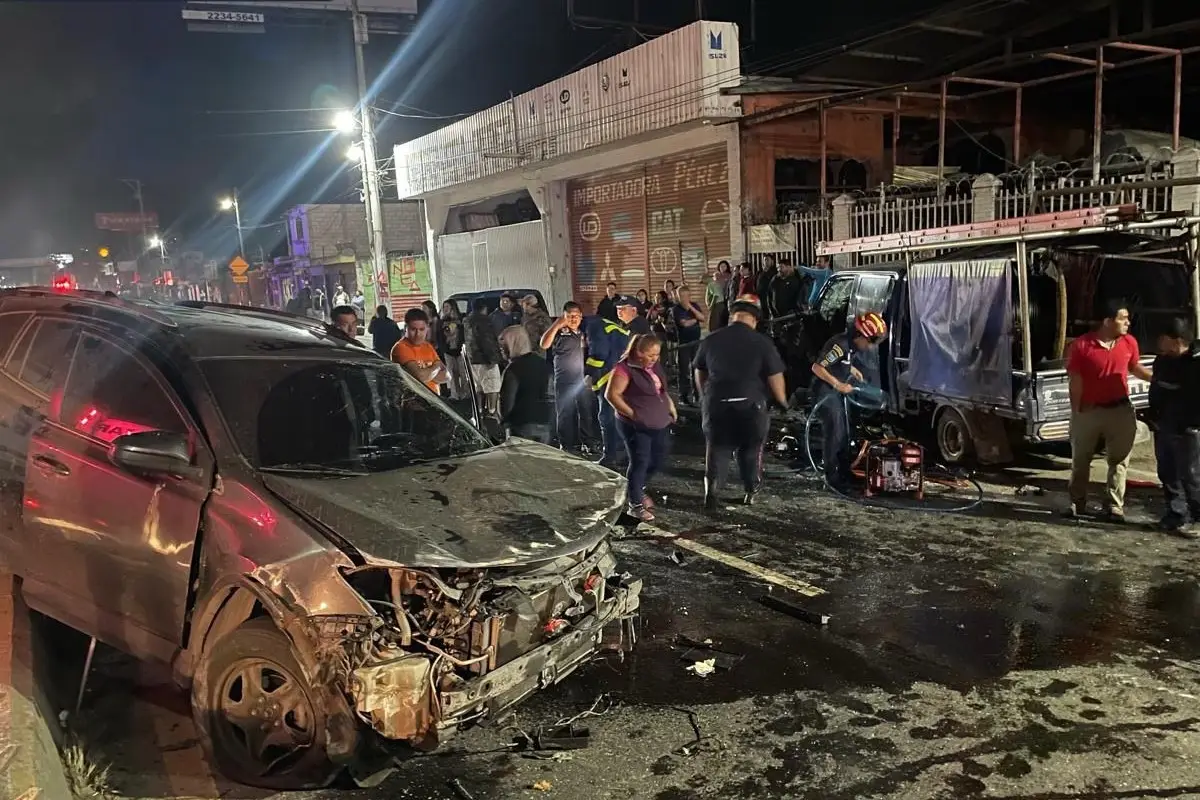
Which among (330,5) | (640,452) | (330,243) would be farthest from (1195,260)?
(330,243)

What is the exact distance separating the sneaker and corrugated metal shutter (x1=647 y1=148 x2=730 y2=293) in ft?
33.2

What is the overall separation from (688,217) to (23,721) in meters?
15.7

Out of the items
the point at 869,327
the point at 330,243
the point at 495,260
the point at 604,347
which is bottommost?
the point at 604,347

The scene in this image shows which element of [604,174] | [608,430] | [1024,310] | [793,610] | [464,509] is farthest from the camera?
[604,174]

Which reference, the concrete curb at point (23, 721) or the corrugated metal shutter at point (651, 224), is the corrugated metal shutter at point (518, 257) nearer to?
the corrugated metal shutter at point (651, 224)

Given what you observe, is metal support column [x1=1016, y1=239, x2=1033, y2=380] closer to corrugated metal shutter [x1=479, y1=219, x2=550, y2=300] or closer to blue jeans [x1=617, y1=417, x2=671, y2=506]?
blue jeans [x1=617, y1=417, x2=671, y2=506]

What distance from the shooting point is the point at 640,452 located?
23.2ft

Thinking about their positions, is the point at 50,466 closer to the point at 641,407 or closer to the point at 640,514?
the point at 641,407

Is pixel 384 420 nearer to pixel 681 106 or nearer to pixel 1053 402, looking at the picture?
pixel 1053 402

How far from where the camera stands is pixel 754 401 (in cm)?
722

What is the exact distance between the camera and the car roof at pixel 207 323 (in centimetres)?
413

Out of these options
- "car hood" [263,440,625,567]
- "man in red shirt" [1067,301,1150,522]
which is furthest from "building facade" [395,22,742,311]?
"car hood" [263,440,625,567]

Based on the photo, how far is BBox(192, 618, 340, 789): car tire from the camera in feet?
10.6

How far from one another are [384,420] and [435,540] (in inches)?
59.5
